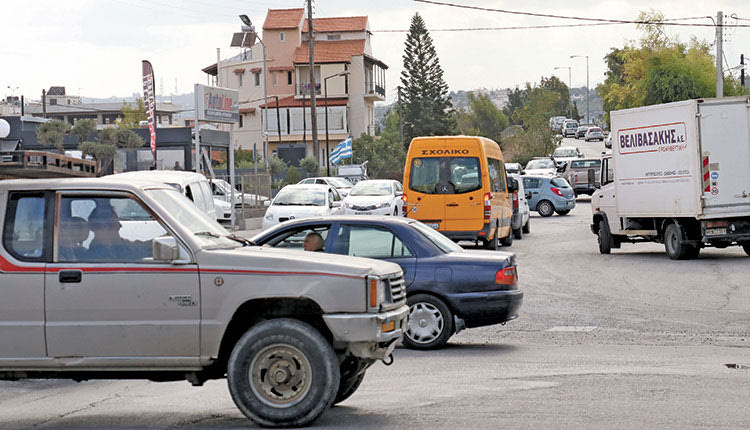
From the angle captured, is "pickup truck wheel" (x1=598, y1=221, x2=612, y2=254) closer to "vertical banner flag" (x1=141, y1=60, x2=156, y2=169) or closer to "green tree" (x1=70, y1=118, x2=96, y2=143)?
"vertical banner flag" (x1=141, y1=60, x2=156, y2=169)

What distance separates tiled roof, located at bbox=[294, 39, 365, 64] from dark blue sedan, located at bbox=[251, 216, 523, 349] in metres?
84.6

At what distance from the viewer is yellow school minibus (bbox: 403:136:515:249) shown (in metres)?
23.9

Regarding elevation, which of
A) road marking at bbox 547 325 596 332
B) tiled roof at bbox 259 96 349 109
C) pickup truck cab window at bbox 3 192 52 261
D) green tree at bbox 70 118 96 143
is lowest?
road marking at bbox 547 325 596 332

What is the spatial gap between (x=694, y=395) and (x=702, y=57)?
75838mm

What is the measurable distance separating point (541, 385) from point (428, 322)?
2.66 m

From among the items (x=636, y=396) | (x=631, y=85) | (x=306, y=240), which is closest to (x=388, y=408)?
(x=636, y=396)

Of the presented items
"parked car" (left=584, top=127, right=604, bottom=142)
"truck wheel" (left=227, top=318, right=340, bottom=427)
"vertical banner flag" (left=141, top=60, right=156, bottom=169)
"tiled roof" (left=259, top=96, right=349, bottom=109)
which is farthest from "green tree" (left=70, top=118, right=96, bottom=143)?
"truck wheel" (left=227, top=318, right=340, bottom=427)

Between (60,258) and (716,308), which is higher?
(60,258)

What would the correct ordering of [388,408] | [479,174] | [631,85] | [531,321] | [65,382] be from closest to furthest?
[388,408]
[65,382]
[531,321]
[479,174]
[631,85]

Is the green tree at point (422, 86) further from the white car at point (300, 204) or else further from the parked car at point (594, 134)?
the white car at point (300, 204)

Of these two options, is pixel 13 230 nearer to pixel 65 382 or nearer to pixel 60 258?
pixel 60 258

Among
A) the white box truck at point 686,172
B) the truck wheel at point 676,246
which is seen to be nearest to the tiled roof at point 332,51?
the white box truck at point 686,172

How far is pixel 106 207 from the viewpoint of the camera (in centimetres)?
770

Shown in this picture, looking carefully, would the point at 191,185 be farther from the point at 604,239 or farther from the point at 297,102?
the point at 297,102
